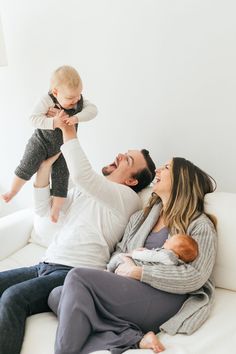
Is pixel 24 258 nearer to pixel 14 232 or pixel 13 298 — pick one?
pixel 14 232

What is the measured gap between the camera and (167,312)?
1396 mm

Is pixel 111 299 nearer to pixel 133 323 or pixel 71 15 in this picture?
pixel 133 323

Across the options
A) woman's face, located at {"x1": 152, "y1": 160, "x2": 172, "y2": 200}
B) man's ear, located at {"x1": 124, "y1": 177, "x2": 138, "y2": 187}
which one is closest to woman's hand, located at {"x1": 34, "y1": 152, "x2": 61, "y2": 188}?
man's ear, located at {"x1": 124, "y1": 177, "x2": 138, "y2": 187}

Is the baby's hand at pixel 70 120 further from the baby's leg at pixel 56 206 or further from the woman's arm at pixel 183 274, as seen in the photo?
the woman's arm at pixel 183 274

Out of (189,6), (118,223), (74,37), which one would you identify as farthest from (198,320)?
(74,37)

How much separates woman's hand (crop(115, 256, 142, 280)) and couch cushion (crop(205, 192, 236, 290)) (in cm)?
34

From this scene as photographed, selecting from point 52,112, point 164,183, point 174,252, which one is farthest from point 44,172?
point 174,252

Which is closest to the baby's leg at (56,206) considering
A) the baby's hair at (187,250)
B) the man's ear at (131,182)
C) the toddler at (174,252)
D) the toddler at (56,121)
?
the toddler at (56,121)

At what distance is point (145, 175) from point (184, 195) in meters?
0.29

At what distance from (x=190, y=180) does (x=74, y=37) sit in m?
1.08

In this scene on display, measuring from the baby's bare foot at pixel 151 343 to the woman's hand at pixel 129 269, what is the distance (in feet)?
0.67

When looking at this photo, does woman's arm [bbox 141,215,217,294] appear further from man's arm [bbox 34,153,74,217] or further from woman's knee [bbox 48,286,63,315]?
man's arm [bbox 34,153,74,217]

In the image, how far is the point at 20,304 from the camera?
1.44 metres

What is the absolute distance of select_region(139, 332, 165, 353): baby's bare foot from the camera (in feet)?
4.07
